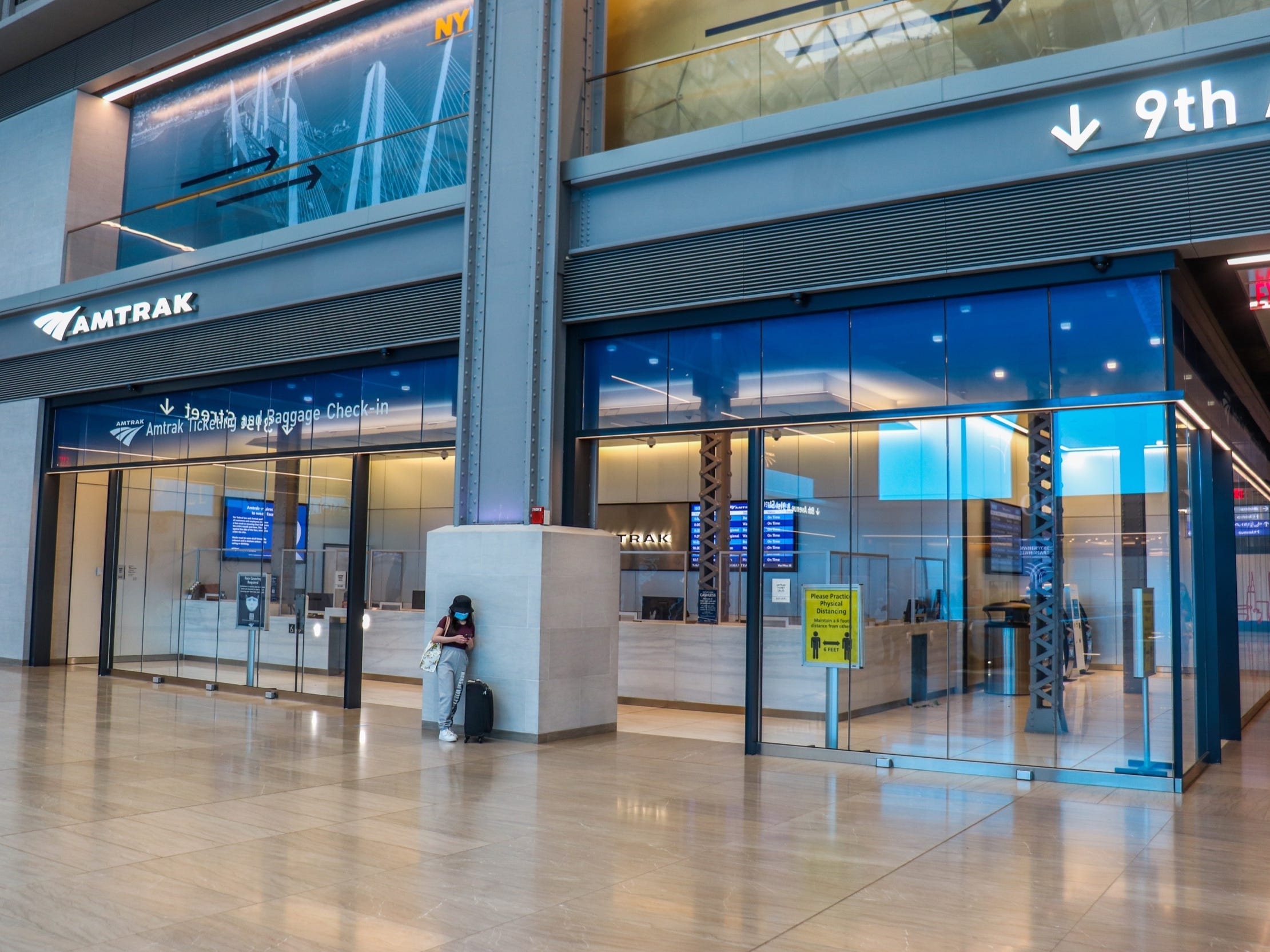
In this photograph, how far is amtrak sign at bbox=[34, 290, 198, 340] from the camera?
51.7ft

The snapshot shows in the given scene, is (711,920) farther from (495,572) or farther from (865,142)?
(865,142)

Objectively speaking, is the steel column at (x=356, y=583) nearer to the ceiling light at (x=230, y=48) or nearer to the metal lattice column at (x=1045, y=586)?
the ceiling light at (x=230, y=48)

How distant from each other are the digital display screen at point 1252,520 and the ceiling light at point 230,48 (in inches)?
534

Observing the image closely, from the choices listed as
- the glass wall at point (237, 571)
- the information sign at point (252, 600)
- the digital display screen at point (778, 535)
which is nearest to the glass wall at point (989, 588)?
the digital display screen at point (778, 535)

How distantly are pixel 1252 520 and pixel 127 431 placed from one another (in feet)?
54.7

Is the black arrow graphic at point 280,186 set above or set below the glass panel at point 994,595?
above

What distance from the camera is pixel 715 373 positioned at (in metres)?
11.0

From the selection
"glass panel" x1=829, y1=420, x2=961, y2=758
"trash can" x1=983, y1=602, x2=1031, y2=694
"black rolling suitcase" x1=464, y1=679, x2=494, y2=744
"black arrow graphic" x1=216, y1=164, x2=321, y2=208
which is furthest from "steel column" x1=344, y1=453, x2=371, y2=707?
"trash can" x1=983, y1=602, x2=1031, y2=694

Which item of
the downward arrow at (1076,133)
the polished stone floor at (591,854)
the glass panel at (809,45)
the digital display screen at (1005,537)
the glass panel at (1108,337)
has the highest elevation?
the glass panel at (809,45)

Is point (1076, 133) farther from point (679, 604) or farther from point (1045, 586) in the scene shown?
point (679, 604)

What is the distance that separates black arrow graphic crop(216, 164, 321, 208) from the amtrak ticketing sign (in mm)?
2779

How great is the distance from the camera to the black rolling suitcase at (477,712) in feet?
35.1

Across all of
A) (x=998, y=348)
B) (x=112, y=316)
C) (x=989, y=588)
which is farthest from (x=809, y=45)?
(x=112, y=316)

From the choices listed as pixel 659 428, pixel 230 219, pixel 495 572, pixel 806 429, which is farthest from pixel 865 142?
pixel 230 219
